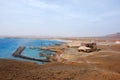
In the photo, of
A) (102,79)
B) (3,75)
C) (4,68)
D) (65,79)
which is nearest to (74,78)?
(65,79)

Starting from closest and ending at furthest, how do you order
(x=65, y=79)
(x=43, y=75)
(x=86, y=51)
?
1. (x=65, y=79)
2. (x=43, y=75)
3. (x=86, y=51)

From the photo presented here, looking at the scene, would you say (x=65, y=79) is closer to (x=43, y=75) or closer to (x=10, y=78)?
(x=43, y=75)

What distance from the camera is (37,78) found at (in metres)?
12.5

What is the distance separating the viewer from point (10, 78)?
12.4 m

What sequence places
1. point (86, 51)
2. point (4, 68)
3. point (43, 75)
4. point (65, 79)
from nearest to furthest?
point (65, 79), point (43, 75), point (4, 68), point (86, 51)

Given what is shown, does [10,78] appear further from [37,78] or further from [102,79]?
[102,79]

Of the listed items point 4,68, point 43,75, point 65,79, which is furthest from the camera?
point 4,68

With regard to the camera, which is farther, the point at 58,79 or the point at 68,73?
the point at 68,73

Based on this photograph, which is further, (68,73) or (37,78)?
(68,73)

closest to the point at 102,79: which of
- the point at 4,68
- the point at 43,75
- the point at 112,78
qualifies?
the point at 112,78

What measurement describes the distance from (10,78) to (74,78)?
4.05 meters

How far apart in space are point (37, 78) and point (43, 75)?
2.84 ft

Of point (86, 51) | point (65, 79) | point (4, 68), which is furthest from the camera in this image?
point (86, 51)

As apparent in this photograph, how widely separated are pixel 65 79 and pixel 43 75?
175 centimetres
